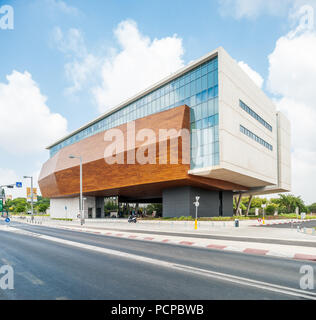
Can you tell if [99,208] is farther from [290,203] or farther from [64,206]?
[290,203]

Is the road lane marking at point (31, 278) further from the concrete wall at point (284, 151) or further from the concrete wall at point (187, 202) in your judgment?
the concrete wall at point (284, 151)

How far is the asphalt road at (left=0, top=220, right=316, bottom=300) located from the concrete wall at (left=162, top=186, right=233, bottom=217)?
26.7m

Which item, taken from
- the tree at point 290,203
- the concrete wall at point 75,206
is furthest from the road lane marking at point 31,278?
the tree at point 290,203

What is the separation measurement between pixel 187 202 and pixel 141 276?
30257mm

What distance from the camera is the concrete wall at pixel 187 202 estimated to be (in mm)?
36956

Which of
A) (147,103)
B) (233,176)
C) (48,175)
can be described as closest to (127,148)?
(147,103)

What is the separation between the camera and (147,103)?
40.8 metres

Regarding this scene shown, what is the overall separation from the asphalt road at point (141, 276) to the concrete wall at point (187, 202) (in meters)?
26.7

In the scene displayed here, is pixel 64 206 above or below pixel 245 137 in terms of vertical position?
below

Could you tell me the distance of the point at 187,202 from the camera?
36.7 meters

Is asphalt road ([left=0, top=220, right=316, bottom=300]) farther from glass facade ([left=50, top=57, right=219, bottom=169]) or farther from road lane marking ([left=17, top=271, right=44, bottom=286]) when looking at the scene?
glass facade ([left=50, top=57, right=219, bottom=169])

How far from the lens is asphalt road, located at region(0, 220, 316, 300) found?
18.1 feet

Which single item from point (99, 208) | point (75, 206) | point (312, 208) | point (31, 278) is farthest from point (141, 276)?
point (312, 208)
